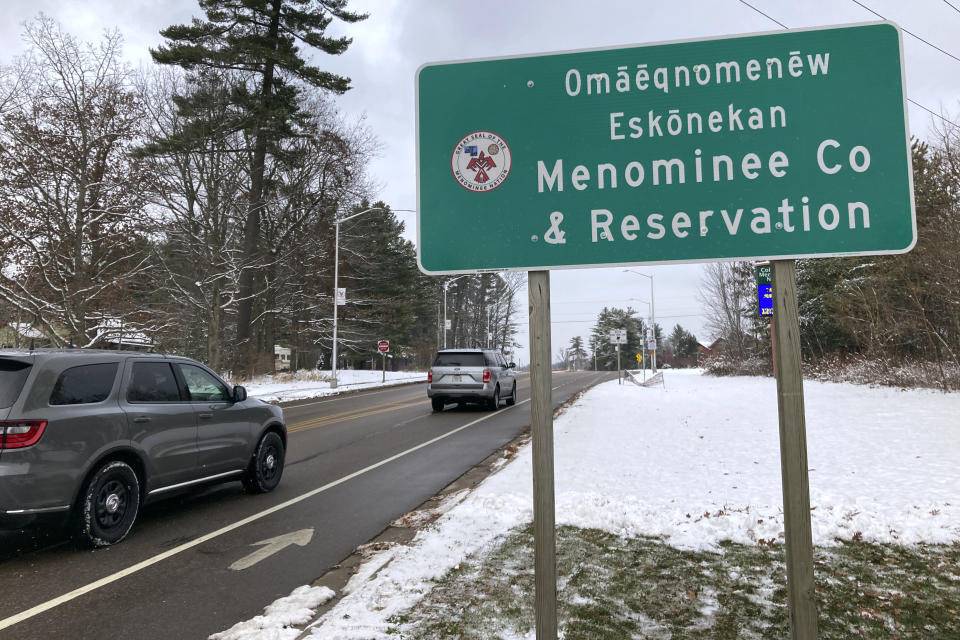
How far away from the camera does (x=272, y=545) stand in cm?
556

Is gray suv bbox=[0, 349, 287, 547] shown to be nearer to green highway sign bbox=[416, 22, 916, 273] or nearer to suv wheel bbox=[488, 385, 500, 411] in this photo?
green highway sign bbox=[416, 22, 916, 273]

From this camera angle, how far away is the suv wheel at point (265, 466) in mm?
7586

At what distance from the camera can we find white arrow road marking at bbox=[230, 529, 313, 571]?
507 centimetres

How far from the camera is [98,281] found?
17.5 m

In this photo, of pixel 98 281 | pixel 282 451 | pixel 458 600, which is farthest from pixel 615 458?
pixel 98 281

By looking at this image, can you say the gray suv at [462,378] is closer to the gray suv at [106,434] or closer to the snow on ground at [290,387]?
the snow on ground at [290,387]

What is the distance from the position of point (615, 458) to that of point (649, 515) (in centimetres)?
322

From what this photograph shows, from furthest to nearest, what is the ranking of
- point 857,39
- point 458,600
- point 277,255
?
point 277,255
point 458,600
point 857,39

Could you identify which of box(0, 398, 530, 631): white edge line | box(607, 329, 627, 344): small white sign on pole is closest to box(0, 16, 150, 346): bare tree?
box(0, 398, 530, 631): white edge line

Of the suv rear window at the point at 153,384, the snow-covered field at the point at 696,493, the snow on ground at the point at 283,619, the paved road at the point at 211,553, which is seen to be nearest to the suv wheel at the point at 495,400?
the snow-covered field at the point at 696,493

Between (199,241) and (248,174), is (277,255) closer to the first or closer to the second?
(248,174)

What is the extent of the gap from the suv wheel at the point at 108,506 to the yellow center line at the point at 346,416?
26.6 ft

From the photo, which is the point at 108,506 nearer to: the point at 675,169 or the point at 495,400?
the point at 675,169

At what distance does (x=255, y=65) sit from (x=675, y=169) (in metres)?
30.5
